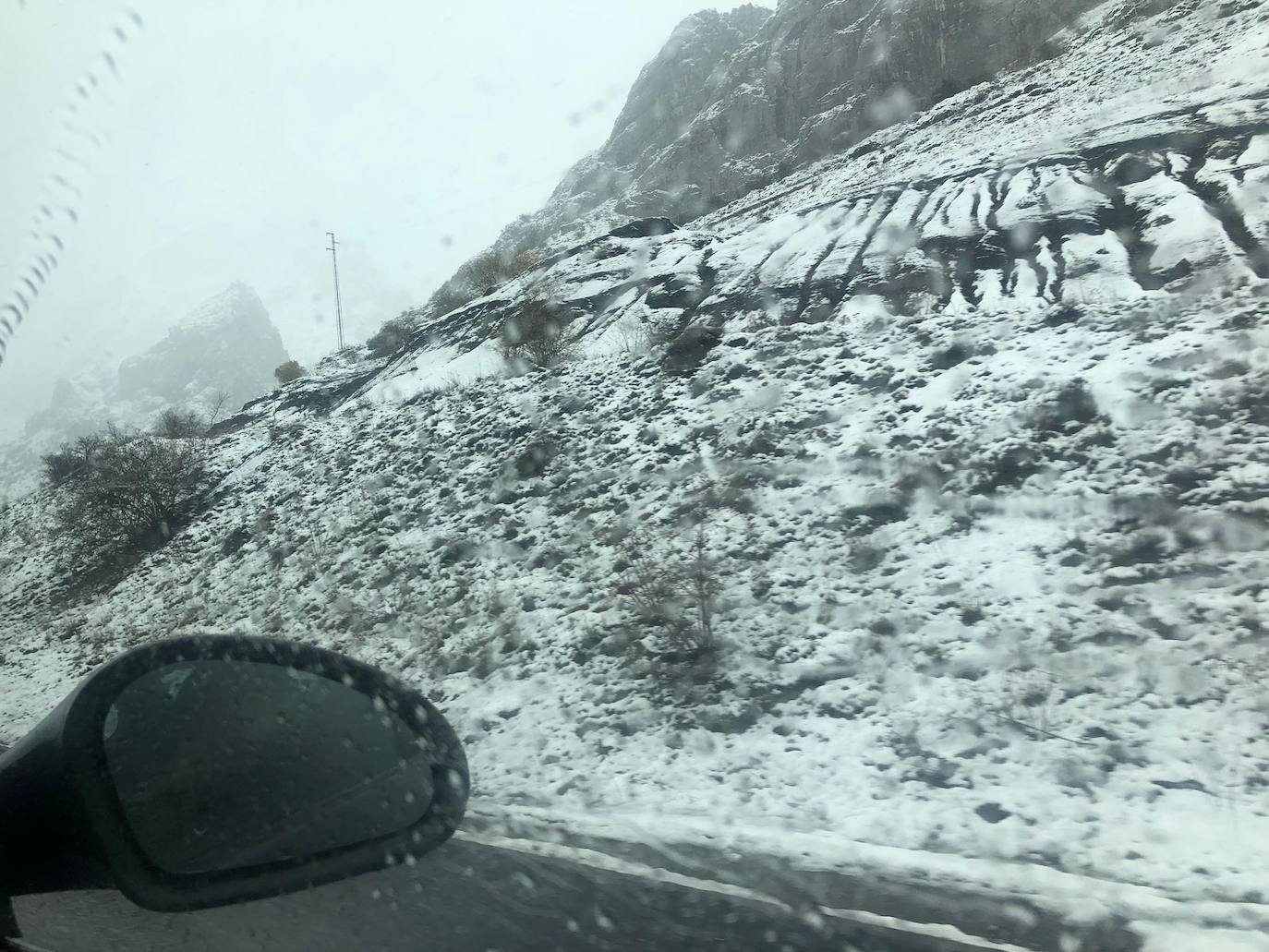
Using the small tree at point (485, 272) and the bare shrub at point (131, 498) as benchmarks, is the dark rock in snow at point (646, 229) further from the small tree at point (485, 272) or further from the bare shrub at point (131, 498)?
the bare shrub at point (131, 498)

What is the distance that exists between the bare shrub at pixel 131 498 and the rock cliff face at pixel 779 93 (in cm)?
1940

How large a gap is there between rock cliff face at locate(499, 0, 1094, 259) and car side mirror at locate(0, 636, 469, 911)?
104 feet

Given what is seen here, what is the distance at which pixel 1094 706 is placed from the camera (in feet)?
14.9

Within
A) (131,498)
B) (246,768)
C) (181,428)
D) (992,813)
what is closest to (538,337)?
(131,498)

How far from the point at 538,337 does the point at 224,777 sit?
13.9 meters

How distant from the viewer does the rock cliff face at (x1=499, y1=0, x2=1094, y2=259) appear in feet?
128

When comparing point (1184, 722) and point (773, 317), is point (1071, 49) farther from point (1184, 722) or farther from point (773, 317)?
point (1184, 722)

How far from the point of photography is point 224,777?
93.1 inches

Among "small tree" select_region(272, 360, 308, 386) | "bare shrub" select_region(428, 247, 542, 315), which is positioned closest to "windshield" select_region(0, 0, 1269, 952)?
"bare shrub" select_region(428, 247, 542, 315)

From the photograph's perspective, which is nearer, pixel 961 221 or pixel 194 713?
pixel 194 713

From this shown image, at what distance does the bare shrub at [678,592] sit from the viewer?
6.47 metres

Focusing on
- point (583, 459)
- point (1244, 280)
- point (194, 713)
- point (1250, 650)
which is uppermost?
point (194, 713)

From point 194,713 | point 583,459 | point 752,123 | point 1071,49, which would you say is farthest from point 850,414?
point 752,123

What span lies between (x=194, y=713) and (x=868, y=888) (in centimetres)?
278
